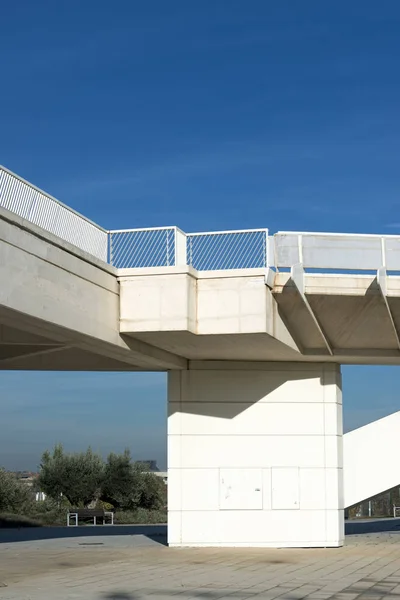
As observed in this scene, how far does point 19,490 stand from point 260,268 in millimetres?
28211

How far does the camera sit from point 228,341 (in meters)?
23.1

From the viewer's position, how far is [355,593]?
14.6m

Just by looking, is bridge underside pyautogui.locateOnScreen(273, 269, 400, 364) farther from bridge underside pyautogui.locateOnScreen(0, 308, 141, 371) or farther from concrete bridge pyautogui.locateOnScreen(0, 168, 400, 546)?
bridge underside pyautogui.locateOnScreen(0, 308, 141, 371)

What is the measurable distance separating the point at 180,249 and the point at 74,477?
91.4 feet

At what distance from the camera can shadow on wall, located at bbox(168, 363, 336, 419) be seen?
26.5m

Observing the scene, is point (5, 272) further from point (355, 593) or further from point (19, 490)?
point (19, 490)

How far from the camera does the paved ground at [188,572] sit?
48.0 ft

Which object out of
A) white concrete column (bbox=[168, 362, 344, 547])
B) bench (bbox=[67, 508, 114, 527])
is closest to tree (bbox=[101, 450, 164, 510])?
bench (bbox=[67, 508, 114, 527])

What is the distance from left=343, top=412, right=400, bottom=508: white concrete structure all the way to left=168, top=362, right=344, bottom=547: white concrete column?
8.99 ft

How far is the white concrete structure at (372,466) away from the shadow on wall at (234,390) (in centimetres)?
396

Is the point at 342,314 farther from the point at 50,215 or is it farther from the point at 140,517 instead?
the point at 140,517

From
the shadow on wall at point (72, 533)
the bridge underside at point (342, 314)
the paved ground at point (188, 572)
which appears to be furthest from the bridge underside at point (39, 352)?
the bridge underside at point (342, 314)

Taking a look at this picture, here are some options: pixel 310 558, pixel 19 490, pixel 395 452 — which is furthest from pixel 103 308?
pixel 19 490

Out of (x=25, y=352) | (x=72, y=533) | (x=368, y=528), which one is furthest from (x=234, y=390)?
(x=368, y=528)
